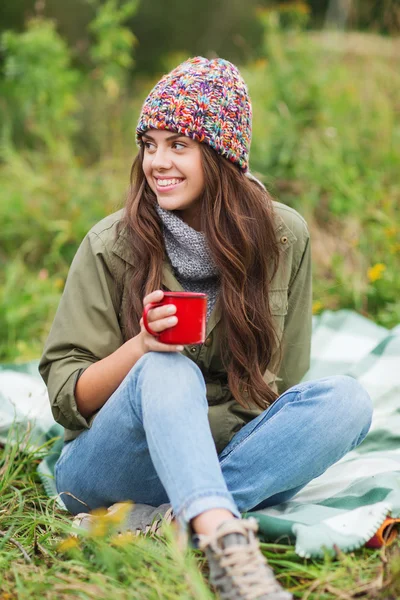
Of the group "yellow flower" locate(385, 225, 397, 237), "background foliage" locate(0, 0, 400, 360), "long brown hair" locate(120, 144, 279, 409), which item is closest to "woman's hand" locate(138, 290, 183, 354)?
"long brown hair" locate(120, 144, 279, 409)

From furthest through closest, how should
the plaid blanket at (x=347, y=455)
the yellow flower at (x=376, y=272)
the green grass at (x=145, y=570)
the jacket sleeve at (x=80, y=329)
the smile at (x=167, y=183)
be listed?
the yellow flower at (x=376, y=272) → the smile at (x=167, y=183) → the jacket sleeve at (x=80, y=329) → the plaid blanket at (x=347, y=455) → the green grass at (x=145, y=570)

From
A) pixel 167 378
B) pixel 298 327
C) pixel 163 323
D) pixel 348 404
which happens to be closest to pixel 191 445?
pixel 167 378

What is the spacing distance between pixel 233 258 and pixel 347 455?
3.07 feet

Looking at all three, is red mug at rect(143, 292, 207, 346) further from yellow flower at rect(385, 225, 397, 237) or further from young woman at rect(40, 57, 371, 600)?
yellow flower at rect(385, 225, 397, 237)

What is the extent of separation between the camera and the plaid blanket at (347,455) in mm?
2039

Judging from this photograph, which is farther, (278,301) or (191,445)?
→ (278,301)

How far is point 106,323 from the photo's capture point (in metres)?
2.31

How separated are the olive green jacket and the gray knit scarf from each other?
0.14 feet

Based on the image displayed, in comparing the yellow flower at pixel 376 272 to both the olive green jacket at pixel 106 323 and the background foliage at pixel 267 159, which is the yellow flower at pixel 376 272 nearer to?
the background foliage at pixel 267 159

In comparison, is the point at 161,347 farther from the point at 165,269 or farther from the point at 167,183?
the point at 167,183

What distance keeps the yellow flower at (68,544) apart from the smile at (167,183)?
1034 millimetres

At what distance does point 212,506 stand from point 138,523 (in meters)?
0.47

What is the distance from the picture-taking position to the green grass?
175 cm

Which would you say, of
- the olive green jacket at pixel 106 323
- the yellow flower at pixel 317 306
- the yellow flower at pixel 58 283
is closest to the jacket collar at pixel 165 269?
the olive green jacket at pixel 106 323
